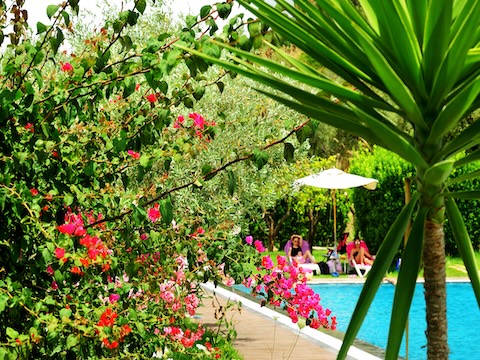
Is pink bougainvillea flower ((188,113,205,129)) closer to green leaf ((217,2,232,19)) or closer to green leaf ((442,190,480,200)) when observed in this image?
green leaf ((217,2,232,19))

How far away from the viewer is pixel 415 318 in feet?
57.3

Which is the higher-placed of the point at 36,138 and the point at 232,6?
the point at 232,6

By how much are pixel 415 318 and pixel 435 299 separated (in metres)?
14.7

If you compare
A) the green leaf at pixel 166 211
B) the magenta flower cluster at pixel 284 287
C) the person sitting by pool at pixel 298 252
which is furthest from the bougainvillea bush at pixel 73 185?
the person sitting by pool at pixel 298 252

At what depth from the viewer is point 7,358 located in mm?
3793

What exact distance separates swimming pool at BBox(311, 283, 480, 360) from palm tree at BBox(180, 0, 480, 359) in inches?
368

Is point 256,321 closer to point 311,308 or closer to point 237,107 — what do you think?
point 237,107

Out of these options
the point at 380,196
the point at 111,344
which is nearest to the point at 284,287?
the point at 111,344

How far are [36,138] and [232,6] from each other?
1214 millimetres

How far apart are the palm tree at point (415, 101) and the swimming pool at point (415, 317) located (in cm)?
934

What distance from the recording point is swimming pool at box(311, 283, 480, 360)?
14117mm

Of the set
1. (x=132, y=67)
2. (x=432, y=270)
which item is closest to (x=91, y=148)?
(x=132, y=67)

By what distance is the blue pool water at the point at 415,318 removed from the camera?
14.1m

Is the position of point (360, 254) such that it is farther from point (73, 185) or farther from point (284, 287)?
point (73, 185)
